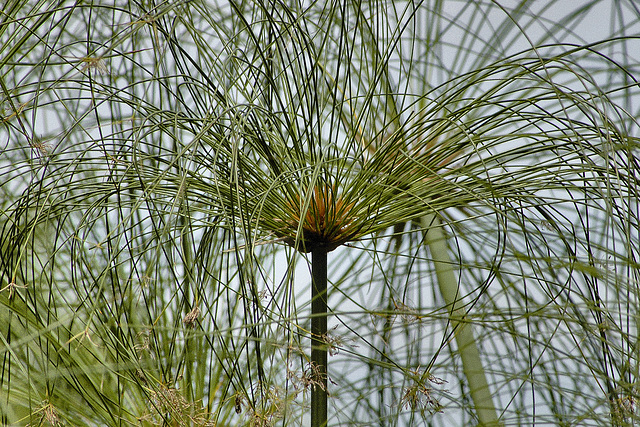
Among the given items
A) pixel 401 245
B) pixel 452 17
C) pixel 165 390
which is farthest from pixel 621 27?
pixel 165 390

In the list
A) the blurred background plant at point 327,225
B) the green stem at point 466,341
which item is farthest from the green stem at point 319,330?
the green stem at point 466,341

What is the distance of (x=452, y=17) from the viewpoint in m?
0.95

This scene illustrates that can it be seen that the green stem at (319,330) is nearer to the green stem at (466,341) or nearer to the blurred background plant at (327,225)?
the blurred background plant at (327,225)

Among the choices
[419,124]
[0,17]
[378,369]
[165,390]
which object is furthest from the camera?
[378,369]

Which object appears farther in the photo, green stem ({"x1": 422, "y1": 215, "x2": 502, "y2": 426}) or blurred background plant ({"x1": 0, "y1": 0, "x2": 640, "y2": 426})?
green stem ({"x1": 422, "y1": 215, "x2": 502, "y2": 426})

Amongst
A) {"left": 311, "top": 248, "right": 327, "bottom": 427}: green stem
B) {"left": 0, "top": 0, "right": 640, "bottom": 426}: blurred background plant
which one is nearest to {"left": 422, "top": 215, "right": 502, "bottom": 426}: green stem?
{"left": 0, "top": 0, "right": 640, "bottom": 426}: blurred background plant

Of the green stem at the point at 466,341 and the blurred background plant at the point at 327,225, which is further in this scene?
the green stem at the point at 466,341

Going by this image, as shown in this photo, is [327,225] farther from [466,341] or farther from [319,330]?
[466,341]

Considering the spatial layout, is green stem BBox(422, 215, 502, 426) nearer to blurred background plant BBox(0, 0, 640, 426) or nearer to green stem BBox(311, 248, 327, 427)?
blurred background plant BBox(0, 0, 640, 426)

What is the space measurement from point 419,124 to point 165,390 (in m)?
0.30

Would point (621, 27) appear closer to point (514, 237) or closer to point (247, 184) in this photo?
point (514, 237)

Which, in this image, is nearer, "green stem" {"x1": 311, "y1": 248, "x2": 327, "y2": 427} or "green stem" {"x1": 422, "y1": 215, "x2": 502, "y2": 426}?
"green stem" {"x1": 311, "y1": 248, "x2": 327, "y2": 427}

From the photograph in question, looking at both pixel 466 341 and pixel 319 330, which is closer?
pixel 319 330

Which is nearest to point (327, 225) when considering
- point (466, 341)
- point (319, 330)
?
point (319, 330)
